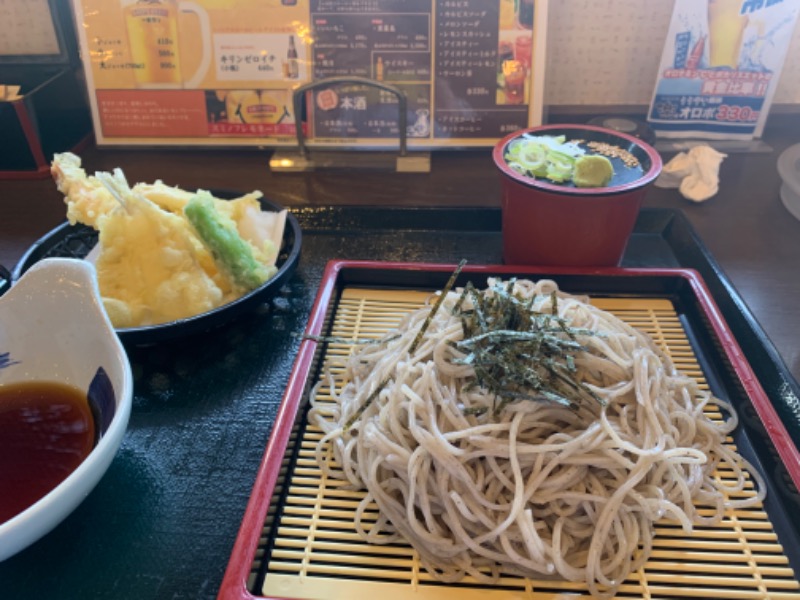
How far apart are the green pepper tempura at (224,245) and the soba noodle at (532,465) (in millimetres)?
376

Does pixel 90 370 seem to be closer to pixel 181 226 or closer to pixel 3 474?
pixel 3 474

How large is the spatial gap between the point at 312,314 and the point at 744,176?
1467mm

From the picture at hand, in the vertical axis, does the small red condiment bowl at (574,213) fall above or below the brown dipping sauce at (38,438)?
above

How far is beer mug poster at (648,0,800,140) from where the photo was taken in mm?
1985

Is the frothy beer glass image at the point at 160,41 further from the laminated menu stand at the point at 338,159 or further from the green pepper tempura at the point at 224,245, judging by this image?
the green pepper tempura at the point at 224,245

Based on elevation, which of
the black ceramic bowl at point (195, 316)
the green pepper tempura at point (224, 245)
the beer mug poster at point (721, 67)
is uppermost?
the beer mug poster at point (721, 67)

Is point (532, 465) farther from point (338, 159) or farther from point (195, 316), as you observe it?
point (338, 159)

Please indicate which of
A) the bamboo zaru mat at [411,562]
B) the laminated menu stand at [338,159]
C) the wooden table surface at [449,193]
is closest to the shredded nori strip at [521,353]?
the bamboo zaru mat at [411,562]

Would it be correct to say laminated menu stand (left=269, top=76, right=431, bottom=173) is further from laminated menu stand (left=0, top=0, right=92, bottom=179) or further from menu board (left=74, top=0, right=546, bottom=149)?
laminated menu stand (left=0, top=0, right=92, bottom=179)

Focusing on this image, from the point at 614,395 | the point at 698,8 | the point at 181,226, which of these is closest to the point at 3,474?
the point at 181,226

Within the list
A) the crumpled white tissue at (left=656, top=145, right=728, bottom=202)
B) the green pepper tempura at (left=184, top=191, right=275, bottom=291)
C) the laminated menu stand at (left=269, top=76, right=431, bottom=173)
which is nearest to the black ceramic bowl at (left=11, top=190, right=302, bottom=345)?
the green pepper tempura at (left=184, top=191, right=275, bottom=291)

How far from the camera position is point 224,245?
140 centimetres

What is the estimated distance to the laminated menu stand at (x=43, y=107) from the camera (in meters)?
2.00

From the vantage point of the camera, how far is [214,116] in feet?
6.98
